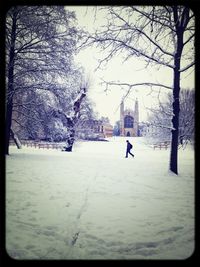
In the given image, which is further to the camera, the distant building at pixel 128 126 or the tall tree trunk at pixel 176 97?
the distant building at pixel 128 126

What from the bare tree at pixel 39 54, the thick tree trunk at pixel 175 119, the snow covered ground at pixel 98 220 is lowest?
the snow covered ground at pixel 98 220

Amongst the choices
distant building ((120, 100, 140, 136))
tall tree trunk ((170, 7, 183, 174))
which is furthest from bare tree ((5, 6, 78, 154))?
distant building ((120, 100, 140, 136))

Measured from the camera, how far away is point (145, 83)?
849 cm

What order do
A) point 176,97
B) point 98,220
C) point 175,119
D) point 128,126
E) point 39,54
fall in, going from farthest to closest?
point 128,126, point 39,54, point 175,119, point 176,97, point 98,220

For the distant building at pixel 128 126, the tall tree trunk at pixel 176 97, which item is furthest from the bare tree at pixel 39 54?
the distant building at pixel 128 126

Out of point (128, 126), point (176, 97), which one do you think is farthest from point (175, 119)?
point (128, 126)

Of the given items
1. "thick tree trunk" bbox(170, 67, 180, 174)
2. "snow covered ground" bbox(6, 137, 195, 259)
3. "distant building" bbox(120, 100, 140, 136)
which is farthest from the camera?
"distant building" bbox(120, 100, 140, 136)

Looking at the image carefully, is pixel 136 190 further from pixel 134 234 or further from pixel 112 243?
pixel 112 243

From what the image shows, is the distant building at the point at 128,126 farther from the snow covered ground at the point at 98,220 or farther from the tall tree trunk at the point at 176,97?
the snow covered ground at the point at 98,220

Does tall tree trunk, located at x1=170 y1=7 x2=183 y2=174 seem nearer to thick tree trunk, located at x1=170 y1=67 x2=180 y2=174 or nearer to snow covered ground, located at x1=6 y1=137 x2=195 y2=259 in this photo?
thick tree trunk, located at x1=170 y1=67 x2=180 y2=174

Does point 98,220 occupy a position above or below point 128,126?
below

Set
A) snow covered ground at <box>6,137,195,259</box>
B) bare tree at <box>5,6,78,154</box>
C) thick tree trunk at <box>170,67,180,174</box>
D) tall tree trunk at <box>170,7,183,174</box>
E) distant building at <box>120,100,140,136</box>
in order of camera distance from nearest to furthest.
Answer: snow covered ground at <box>6,137,195,259</box>, tall tree trunk at <box>170,7,183,174</box>, thick tree trunk at <box>170,67,180,174</box>, bare tree at <box>5,6,78,154</box>, distant building at <box>120,100,140,136</box>

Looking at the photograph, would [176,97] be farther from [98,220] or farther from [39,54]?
[39,54]
